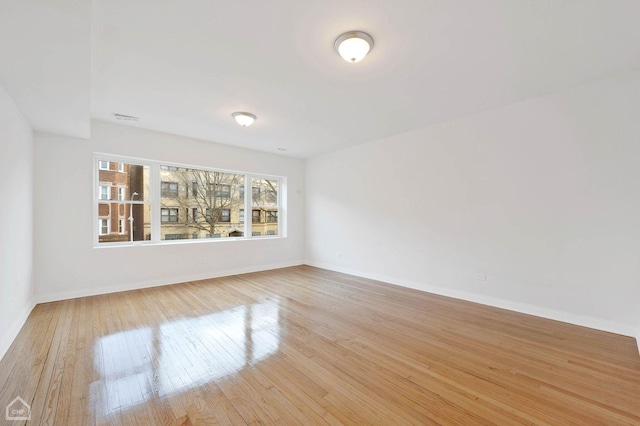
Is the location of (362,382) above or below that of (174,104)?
below

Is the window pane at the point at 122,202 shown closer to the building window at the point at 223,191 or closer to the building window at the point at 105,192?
the building window at the point at 105,192

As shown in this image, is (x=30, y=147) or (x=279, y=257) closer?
(x=30, y=147)

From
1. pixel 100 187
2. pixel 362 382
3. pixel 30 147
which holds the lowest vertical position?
pixel 362 382

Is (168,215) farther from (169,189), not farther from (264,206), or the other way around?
(264,206)

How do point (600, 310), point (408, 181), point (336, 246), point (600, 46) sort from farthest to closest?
point (336, 246) → point (408, 181) → point (600, 310) → point (600, 46)

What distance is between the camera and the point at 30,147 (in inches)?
135

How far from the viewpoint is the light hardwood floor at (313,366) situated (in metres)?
1.69

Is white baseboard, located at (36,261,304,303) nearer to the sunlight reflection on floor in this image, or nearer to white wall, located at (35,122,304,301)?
white wall, located at (35,122,304,301)

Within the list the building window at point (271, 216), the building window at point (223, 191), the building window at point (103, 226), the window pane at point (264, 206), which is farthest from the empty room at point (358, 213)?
the building window at point (271, 216)

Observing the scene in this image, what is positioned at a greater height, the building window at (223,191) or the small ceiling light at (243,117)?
the small ceiling light at (243,117)

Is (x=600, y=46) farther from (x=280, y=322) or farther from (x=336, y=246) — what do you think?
(x=336, y=246)

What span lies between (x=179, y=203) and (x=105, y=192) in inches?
43.6

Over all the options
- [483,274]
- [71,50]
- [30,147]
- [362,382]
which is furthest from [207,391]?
[30,147]

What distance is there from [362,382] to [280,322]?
134 centimetres
